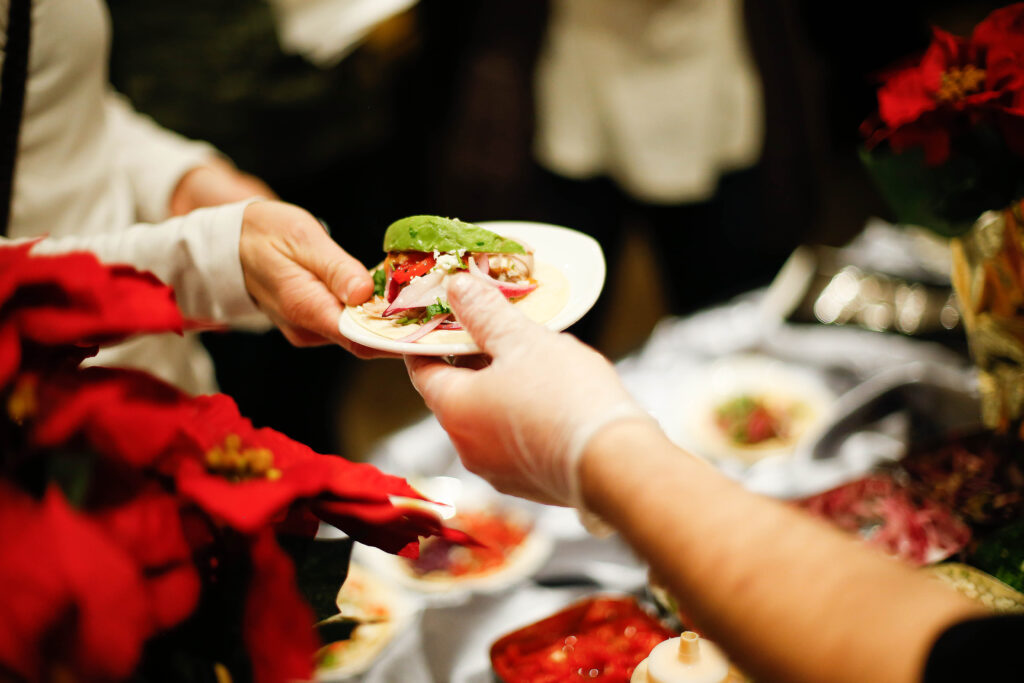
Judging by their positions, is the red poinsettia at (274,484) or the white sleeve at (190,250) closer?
the red poinsettia at (274,484)

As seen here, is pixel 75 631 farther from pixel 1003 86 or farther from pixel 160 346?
pixel 1003 86

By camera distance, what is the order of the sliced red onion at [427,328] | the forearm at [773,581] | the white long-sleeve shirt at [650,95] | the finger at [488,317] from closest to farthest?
the forearm at [773,581]
the finger at [488,317]
the sliced red onion at [427,328]
the white long-sleeve shirt at [650,95]

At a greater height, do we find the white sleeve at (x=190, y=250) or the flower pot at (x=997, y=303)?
the flower pot at (x=997, y=303)

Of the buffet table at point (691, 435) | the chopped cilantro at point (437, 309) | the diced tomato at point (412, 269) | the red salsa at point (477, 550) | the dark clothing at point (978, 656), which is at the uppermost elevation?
the dark clothing at point (978, 656)

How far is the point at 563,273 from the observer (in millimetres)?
1238

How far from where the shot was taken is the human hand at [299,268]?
1.20 meters

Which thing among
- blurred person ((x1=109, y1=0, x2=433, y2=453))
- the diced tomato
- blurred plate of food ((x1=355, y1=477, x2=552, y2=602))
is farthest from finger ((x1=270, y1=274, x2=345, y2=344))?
blurred person ((x1=109, y1=0, x2=433, y2=453))

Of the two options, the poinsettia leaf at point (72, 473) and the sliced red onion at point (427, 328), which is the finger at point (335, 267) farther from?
the poinsettia leaf at point (72, 473)

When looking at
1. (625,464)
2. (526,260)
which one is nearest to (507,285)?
(526,260)

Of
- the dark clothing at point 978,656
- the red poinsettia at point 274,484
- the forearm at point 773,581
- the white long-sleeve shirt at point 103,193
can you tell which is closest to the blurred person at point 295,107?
the white long-sleeve shirt at point 103,193

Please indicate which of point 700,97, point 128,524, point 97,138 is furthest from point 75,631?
A: point 700,97

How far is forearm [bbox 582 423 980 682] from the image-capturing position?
57 cm

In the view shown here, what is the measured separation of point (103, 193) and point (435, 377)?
0.96m

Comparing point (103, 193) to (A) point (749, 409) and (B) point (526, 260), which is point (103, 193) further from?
(A) point (749, 409)
